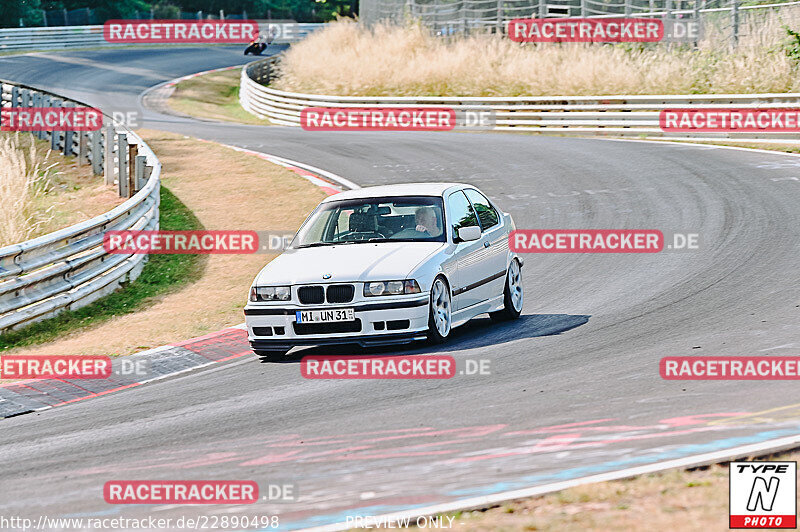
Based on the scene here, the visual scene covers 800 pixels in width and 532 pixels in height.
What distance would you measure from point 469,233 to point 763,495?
19.0 feet

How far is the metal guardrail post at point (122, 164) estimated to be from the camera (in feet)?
61.2

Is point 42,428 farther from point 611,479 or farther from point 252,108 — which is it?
point 252,108

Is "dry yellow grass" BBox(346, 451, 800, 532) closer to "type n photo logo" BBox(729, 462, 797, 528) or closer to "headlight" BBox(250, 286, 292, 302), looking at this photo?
"type n photo logo" BBox(729, 462, 797, 528)

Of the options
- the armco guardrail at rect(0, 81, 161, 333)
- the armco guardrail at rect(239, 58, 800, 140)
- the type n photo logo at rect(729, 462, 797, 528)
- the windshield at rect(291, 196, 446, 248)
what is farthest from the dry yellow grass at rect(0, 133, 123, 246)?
the armco guardrail at rect(239, 58, 800, 140)

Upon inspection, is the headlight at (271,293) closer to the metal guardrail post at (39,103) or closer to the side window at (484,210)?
the side window at (484,210)

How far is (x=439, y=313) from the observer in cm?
1038

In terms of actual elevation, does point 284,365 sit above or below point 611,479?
below

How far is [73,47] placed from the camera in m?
63.0

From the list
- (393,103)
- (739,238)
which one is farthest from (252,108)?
(739,238)

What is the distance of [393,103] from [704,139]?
11.5m

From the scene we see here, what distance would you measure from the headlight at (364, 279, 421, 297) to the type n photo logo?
15.1ft

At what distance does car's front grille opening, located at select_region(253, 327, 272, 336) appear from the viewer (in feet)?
33.6

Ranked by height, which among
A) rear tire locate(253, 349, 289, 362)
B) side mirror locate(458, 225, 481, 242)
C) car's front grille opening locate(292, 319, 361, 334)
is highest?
side mirror locate(458, 225, 481, 242)

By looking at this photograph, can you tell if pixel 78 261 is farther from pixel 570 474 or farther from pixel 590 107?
pixel 590 107
